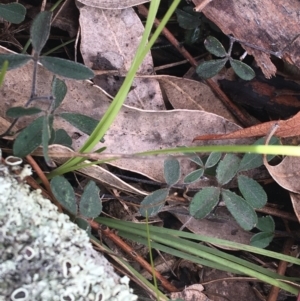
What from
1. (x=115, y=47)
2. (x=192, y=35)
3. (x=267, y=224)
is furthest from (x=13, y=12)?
(x=267, y=224)

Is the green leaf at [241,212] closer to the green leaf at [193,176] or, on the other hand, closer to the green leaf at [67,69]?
the green leaf at [193,176]

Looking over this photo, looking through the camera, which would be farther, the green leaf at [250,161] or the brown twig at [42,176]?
the green leaf at [250,161]

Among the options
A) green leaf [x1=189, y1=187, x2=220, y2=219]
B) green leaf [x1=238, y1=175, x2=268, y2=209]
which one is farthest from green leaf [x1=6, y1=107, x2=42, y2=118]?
green leaf [x1=238, y1=175, x2=268, y2=209]

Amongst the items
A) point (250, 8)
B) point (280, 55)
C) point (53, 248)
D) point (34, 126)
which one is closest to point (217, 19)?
point (250, 8)

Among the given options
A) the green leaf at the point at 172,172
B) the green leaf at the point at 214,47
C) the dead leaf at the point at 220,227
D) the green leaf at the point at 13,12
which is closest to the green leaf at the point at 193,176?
the green leaf at the point at 172,172

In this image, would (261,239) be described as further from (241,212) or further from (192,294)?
(192,294)

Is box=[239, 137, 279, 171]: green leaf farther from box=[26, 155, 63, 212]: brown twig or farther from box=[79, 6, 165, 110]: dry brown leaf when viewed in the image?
box=[26, 155, 63, 212]: brown twig

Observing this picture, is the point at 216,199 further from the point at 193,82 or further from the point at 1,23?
the point at 1,23
